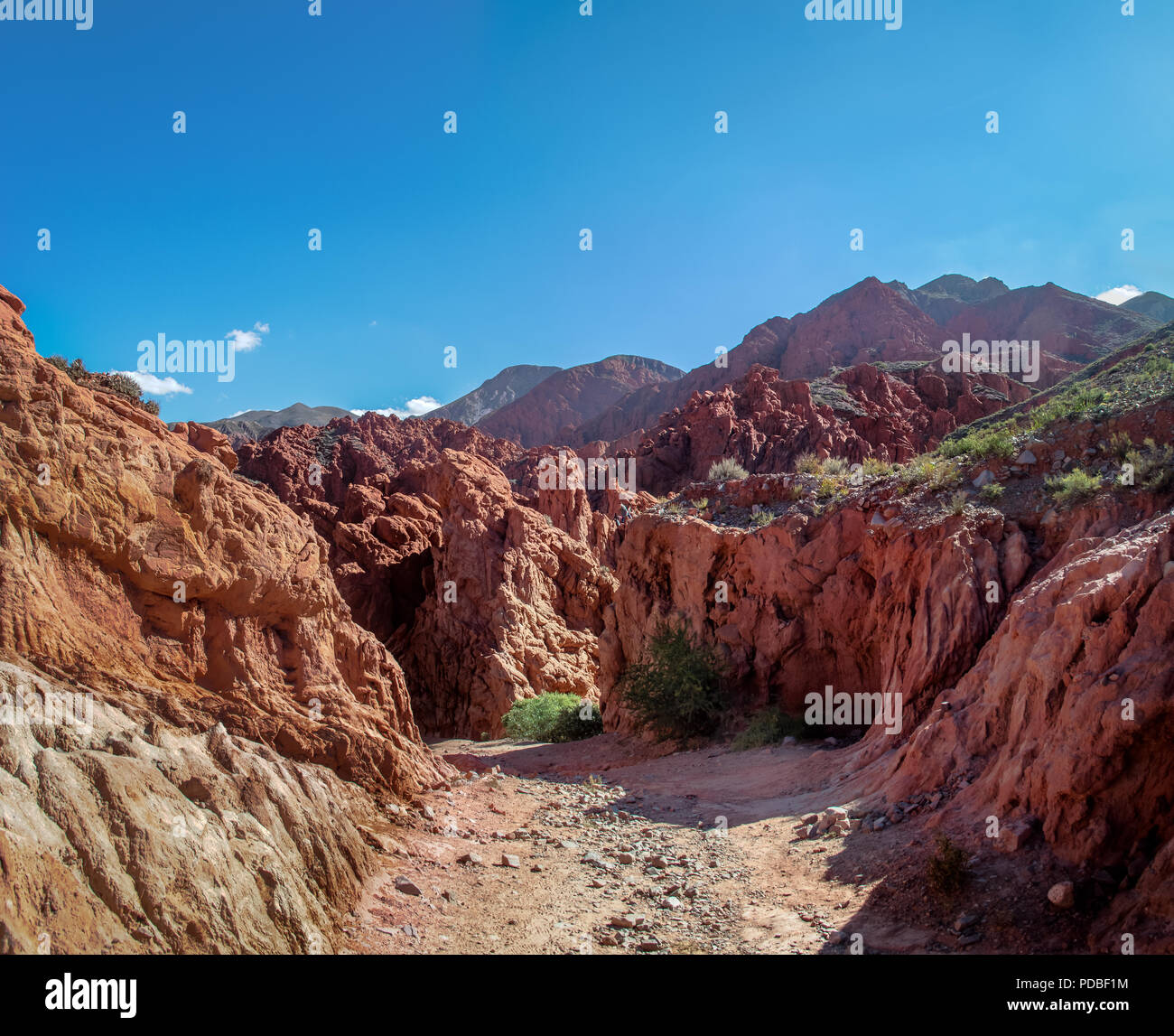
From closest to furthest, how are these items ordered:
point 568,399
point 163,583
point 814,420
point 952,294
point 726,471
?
point 163,583
point 726,471
point 814,420
point 952,294
point 568,399

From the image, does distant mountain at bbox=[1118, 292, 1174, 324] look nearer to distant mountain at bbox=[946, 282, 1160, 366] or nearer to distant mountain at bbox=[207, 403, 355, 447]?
distant mountain at bbox=[946, 282, 1160, 366]

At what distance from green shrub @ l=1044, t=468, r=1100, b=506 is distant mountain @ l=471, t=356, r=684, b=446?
90952mm

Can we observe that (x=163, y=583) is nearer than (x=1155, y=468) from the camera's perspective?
Yes

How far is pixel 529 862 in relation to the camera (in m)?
7.18

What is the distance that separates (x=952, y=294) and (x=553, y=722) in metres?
104

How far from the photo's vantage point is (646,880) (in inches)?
274

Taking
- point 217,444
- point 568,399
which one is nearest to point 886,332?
point 568,399

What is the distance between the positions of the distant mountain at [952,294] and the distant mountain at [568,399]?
114 ft

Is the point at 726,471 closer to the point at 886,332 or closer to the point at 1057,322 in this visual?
the point at 886,332

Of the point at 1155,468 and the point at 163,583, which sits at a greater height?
the point at 1155,468

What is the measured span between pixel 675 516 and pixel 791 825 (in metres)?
11.1

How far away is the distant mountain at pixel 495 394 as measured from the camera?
5527 inches
